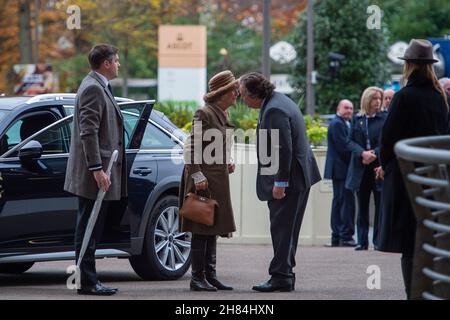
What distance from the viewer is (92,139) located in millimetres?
10367

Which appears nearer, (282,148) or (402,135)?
(402,135)

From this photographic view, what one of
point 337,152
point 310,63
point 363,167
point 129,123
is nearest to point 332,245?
point 337,152

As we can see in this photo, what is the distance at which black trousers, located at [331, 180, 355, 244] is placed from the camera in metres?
17.3

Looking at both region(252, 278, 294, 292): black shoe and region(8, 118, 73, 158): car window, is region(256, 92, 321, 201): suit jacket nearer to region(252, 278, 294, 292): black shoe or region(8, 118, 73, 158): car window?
region(252, 278, 294, 292): black shoe

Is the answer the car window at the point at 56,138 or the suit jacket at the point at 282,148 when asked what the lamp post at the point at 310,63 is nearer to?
the car window at the point at 56,138

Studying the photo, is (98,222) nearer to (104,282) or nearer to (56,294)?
(56,294)

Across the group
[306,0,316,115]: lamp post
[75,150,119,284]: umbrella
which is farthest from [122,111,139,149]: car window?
[306,0,316,115]: lamp post

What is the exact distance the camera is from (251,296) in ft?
34.9

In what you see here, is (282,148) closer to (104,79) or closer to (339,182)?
(104,79)

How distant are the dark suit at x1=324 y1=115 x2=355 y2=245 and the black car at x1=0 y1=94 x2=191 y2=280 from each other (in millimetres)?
4740

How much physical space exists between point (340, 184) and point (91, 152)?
746 cm

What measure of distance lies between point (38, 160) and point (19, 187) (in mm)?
310
